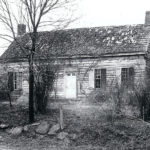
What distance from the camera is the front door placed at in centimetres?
2555

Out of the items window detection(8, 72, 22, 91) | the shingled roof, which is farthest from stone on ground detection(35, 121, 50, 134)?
window detection(8, 72, 22, 91)

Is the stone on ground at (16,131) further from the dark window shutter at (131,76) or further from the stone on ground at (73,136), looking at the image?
the dark window shutter at (131,76)

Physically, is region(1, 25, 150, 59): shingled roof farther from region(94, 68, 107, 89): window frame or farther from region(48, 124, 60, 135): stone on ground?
region(48, 124, 60, 135): stone on ground

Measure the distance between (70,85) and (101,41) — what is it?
4410mm

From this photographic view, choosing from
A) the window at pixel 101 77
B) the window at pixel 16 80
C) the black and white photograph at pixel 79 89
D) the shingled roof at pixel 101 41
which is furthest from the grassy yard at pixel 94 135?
the window at pixel 16 80

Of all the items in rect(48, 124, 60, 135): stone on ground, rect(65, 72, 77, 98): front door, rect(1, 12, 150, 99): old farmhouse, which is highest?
rect(1, 12, 150, 99): old farmhouse

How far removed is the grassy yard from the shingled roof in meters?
8.35

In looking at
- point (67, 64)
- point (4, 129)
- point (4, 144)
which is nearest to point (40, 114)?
point (4, 129)

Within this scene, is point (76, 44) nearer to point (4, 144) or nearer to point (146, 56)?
point (146, 56)

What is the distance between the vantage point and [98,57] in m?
24.3

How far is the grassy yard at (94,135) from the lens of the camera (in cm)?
1219

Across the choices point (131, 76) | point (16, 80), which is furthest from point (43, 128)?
point (16, 80)

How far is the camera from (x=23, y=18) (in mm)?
15656

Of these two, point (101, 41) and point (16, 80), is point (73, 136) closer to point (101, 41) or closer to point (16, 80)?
point (101, 41)
